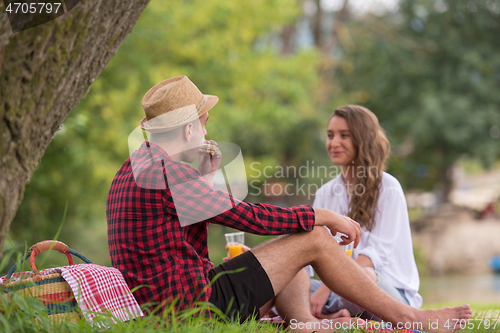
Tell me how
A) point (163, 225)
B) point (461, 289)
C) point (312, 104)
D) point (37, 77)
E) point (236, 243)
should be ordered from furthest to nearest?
1. point (312, 104)
2. point (461, 289)
3. point (236, 243)
4. point (163, 225)
5. point (37, 77)

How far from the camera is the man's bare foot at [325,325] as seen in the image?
2369 mm

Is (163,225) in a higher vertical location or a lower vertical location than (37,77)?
lower

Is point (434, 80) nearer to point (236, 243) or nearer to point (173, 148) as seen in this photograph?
point (236, 243)

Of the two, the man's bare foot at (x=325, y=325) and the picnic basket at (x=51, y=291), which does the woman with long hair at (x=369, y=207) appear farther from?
the picnic basket at (x=51, y=291)

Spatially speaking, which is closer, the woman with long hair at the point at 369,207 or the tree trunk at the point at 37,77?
the tree trunk at the point at 37,77

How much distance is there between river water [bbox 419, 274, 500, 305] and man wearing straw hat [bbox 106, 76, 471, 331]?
23.3ft

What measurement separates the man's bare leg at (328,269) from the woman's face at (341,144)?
1095 millimetres

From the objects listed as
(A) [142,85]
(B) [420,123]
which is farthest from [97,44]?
(B) [420,123]

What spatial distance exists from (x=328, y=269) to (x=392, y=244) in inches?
31.9

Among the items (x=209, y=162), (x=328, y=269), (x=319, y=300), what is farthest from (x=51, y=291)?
(x=319, y=300)

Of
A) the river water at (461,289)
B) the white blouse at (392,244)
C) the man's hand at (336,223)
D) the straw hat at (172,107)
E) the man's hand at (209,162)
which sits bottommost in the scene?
the river water at (461,289)

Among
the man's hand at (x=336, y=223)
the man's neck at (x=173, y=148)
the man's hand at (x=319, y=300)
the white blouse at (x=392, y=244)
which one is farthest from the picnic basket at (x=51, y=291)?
the white blouse at (x=392, y=244)

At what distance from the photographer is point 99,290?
2.00 m

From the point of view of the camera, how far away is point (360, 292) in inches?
94.0
